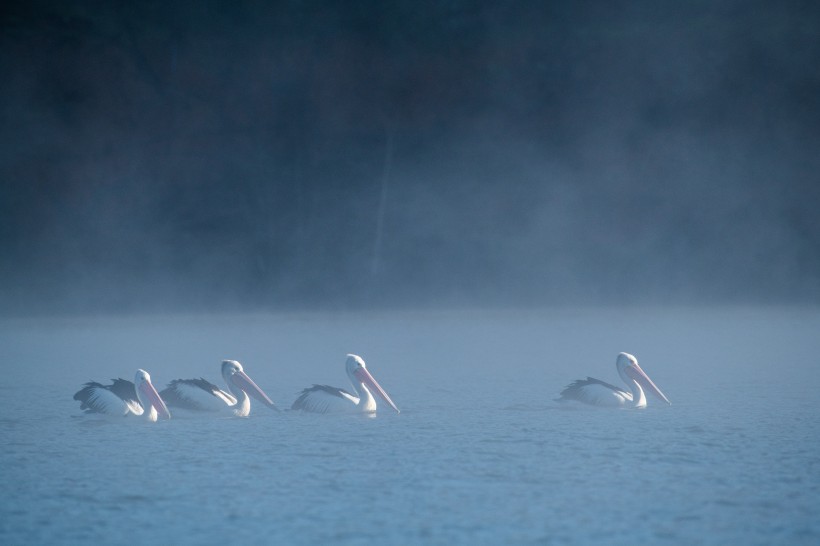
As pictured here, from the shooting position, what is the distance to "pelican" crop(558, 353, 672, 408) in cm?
750

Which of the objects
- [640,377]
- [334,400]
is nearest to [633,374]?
[640,377]

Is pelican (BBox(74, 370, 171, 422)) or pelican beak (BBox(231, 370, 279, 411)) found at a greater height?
pelican beak (BBox(231, 370, 279, 411))

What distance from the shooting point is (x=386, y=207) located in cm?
2544

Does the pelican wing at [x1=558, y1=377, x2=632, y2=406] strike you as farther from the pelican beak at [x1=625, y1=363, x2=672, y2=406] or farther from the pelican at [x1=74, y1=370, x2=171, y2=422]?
the pelican at [x1=74, y1=370, x2=171, y2=422]

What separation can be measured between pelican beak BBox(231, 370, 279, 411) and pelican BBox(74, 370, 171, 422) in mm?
538

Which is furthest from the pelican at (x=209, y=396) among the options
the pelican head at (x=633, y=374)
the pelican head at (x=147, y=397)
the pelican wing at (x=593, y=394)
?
the pelican head at (x=633, y=374)

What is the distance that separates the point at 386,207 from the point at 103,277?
6.43 m

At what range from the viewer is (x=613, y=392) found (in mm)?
7562

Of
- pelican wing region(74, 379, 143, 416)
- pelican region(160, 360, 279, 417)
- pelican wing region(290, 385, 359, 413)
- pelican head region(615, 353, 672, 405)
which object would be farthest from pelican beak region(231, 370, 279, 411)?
pelican head region(615, 353, 672, 405)

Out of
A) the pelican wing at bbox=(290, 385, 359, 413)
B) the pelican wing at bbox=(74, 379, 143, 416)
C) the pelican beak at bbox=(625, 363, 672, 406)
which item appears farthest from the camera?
the pelican beak at bbox=(625, 363, 672, 406)

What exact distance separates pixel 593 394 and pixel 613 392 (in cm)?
16

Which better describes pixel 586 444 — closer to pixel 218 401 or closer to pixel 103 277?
pixel 218 401

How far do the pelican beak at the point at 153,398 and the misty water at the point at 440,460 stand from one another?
0.38 ft

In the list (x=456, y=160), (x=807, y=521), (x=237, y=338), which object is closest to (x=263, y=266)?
(x=456, y=160)
